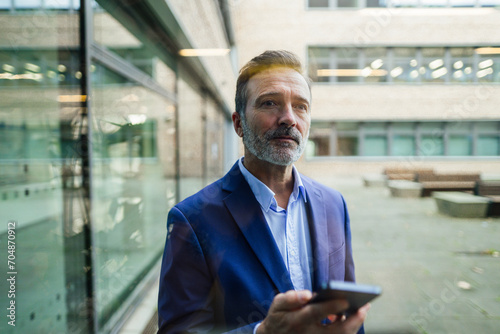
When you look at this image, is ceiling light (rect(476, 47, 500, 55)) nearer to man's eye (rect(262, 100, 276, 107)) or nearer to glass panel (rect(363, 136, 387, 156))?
man's eye (rect(262, 100, 276, 107))

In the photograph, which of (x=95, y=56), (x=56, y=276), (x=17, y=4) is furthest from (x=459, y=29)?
(x=56, y=276)

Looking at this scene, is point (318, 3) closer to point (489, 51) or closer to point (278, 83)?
point (489, 51)

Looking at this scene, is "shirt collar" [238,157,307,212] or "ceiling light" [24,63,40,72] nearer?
"shirt collar" [238,157,307,212]

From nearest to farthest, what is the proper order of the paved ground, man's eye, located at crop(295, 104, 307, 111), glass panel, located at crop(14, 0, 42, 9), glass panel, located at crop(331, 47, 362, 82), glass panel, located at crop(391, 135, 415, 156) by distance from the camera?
man's eye, located at crop(295, 104, 307, 111) → glass panel, located at crop(14, 0, 42, 9) → the paved ground → glass panel, located at crop(391, 135, 415, 156) → glass panel, located at crop(331, 47, 362, 82)

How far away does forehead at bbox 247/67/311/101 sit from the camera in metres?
1.26

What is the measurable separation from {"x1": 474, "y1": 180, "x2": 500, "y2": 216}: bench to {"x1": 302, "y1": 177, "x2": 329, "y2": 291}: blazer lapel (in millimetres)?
8364

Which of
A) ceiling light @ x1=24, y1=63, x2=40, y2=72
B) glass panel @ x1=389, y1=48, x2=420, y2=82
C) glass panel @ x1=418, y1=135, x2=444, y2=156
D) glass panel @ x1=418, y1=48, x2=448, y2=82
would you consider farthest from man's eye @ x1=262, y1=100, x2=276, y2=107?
glass panel @ x1=389, y1=48, x2=420, y2=82

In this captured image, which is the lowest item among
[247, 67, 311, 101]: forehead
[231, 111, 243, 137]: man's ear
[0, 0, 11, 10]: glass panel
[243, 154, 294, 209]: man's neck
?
[243, 154, 294, 209]: man's neck

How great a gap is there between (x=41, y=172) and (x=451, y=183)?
11570 mm

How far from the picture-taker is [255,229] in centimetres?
116

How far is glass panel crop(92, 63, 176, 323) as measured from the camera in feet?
8.90

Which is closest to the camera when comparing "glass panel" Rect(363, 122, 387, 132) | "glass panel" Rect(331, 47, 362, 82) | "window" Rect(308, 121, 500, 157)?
"window" Rect(308, 121, 500, 157)

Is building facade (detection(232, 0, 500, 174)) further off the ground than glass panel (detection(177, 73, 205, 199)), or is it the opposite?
building facade (detection(232, 0, 500, 174))

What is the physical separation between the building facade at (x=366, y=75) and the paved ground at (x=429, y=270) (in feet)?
12.9
